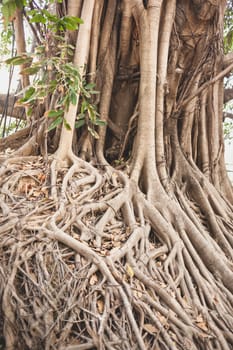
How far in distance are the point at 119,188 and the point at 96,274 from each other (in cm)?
87

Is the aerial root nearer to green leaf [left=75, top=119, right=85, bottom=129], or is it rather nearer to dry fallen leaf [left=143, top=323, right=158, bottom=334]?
dry fallen leaf [left=143, top=323, right=158, bottom=334]

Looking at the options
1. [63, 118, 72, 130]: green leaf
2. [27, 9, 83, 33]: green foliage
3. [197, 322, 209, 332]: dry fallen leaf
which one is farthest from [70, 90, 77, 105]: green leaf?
[197, 322, 209, 332]: dry fallen leaf

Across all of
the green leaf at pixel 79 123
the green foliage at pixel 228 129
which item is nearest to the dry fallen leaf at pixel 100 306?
the green leaf at pixel 79 123

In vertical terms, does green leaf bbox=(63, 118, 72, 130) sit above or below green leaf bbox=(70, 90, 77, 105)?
below

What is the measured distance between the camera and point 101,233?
2.16m

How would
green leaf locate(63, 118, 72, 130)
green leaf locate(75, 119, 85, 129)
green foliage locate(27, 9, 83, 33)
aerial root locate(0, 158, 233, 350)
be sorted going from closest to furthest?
aerial root locate(0, 158, 233, 350) → green foliage locate(27, 9, 83, 33) → green leaf locate(63, 118, 72, 130) → green leaf locate(75, 119, 85, 129)

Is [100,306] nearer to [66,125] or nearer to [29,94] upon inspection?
[66,125]

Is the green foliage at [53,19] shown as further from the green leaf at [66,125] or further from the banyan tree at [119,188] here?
the green leaf at [66,125]

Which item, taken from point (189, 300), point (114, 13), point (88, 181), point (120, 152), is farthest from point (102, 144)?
point (189, 300)

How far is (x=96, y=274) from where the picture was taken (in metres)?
1.86

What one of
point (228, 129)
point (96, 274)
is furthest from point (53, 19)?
point (228, 129)

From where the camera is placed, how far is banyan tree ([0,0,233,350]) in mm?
1690

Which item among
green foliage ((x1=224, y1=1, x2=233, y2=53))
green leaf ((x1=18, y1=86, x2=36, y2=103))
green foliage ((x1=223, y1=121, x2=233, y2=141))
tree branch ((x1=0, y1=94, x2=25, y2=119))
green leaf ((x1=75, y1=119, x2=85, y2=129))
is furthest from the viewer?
green foliage ((x1=223, y1=121, x2=233, y2=141))

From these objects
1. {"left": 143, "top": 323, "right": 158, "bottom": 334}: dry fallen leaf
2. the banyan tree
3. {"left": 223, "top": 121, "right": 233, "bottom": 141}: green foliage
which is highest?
{"left": 223, "top": 121, "right": 233, "bottom": 141}: green foliage
